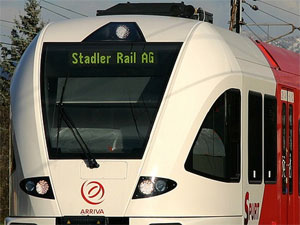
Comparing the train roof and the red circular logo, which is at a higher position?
the train roof

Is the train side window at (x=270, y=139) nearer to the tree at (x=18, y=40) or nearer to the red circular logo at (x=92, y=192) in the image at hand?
the red circular logo at (x=92, y=192)

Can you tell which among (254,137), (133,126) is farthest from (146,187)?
(254,137)

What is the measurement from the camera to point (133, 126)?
A: 1281cm

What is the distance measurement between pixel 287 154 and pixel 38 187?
456 centimetres

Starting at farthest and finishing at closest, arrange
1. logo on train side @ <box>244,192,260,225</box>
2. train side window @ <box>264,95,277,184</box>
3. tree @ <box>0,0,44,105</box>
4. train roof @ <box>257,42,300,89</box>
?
tree @ <box>0,0,44,105</box>, train roof @ <box>257,42,300,89</box>, train side window @ <box>264,95,277,184</box>, logo on train side @ <box>244,192,260,225</box>

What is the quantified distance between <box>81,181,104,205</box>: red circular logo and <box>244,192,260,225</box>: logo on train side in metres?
2.02

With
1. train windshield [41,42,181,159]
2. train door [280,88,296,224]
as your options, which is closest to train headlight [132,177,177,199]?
train windshield [41,42,181,159]

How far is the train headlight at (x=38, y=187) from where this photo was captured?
12680 millimetres

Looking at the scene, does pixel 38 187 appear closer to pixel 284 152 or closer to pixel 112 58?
pixel 112 58

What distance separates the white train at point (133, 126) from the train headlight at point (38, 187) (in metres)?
0.01

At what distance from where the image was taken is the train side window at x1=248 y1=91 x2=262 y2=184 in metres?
14.0

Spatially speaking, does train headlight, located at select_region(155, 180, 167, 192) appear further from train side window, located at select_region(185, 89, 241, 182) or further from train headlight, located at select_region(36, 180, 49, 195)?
train headlight, located at select_region(36, 180, 49, 195)

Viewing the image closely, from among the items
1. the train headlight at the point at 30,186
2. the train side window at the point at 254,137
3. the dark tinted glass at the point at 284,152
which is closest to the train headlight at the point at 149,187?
the train headlight at the point at 30,186

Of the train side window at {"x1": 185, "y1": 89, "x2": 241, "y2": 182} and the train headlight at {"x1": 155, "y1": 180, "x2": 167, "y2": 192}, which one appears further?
the train side window at {"x1": 185, "y1": 89, "x2": 241, "y2": 182}
